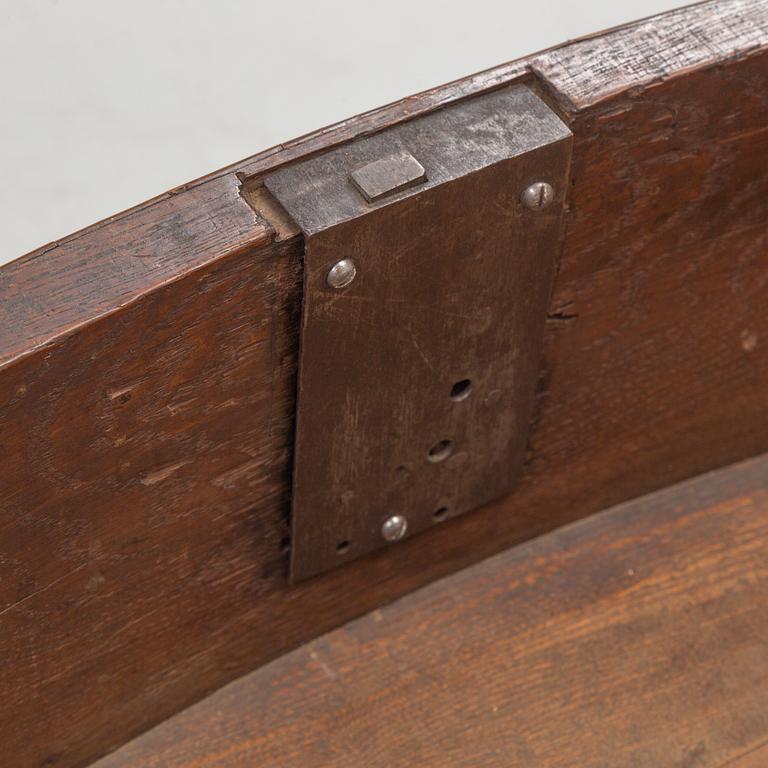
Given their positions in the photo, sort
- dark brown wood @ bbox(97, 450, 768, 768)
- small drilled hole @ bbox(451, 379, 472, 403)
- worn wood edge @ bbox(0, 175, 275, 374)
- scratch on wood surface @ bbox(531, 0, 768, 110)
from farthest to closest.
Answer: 1. dark brown wood @ bbox(97, 450, 768, 768)
2. small drilled hole @ bbox(451, 379, 472, 403)
3. scratch on wood surface @ bbox(531, 0, 768, 110)
4. worn wood edge @ bbox(0, 175, 275, 374)

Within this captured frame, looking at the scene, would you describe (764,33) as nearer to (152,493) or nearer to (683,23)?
(683,23)

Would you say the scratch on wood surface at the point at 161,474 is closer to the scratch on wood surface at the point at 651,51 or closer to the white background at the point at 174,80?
the white background at the point at 174,80

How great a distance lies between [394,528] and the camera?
1171mm

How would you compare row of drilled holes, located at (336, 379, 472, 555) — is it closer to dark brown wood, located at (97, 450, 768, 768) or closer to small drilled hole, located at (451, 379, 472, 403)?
small drilled hole, located at (451, 379, 472, 403)

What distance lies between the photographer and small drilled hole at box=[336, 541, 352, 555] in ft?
3.78

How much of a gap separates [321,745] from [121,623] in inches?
9.1

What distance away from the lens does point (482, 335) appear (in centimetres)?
104

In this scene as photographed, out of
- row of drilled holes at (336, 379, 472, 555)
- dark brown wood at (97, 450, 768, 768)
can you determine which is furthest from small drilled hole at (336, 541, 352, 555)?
dark brown wood at (97, 450, 768, 768)

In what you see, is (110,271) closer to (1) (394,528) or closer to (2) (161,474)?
(2) (161,474)

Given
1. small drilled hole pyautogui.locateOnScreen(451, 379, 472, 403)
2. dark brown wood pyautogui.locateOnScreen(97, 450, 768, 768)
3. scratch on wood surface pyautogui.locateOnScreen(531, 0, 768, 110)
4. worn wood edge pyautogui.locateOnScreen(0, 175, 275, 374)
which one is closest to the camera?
worn wood edge pyautogui.locateOnScreen(0, 175, 275, 374)

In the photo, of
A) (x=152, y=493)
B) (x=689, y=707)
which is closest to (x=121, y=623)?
(x=152, y=493)

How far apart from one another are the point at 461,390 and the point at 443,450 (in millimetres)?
65

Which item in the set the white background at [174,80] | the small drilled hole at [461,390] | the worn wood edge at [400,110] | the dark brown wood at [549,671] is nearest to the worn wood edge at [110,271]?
the worn wood edge at [400,110]

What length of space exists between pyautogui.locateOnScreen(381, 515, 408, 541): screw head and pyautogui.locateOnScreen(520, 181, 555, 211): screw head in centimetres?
30
